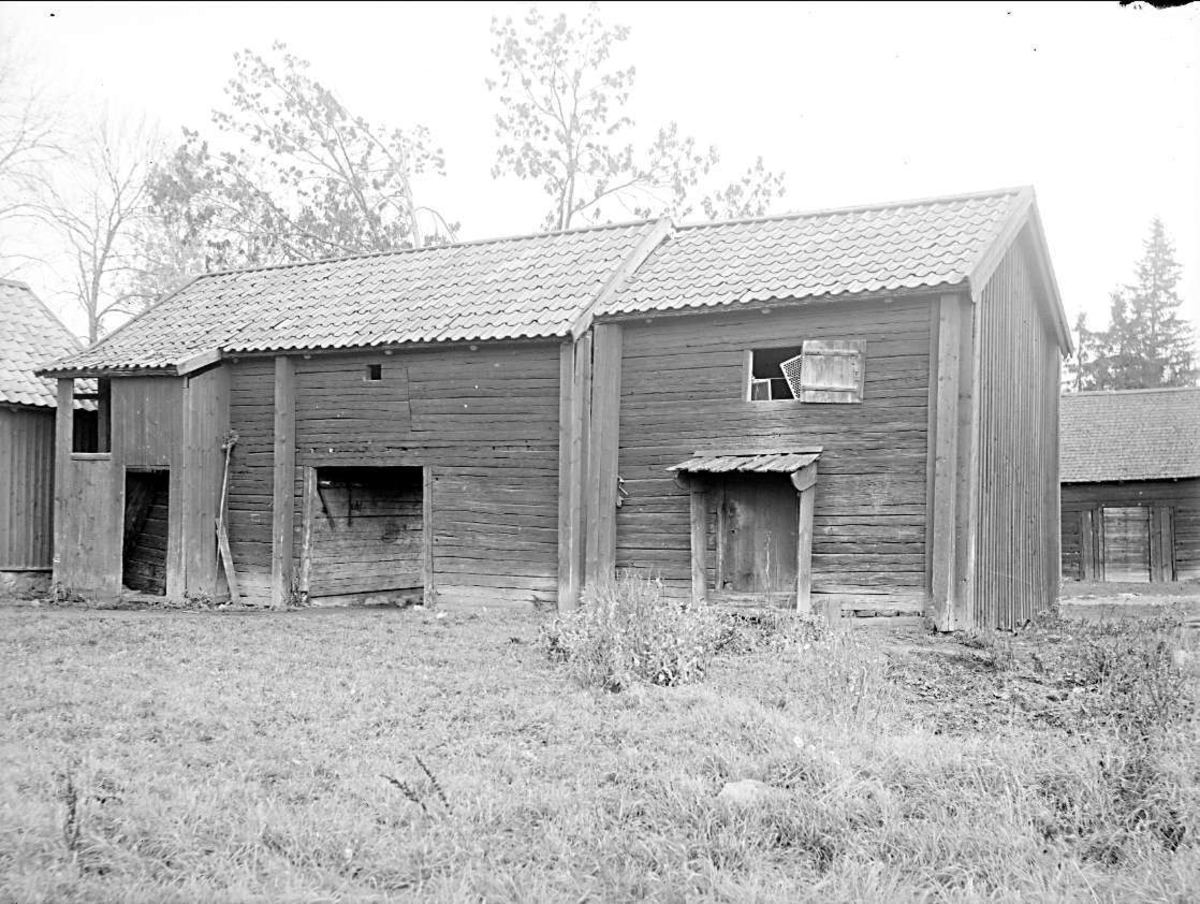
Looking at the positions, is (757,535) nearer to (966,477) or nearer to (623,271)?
(966,477)

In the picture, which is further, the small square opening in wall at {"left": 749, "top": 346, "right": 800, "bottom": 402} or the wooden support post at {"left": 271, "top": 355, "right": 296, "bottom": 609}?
the wooden support post at {"left": 271, "top": 355, "right": 296, "bottom": 609}

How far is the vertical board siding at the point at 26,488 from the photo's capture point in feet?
61.0

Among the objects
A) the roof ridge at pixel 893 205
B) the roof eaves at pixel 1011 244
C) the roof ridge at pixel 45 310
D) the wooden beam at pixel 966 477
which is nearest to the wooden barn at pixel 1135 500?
the roof eaves at pixel 1011 244

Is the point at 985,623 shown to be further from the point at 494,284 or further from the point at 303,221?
the point at 303,221

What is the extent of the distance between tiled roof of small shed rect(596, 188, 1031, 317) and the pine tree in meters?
37.3

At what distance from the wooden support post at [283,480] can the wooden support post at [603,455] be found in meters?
5.00

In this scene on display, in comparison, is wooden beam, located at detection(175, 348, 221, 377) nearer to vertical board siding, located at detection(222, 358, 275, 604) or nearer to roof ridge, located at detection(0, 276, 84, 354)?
vertical board siding, located at detection(222, 358, 275, 604)

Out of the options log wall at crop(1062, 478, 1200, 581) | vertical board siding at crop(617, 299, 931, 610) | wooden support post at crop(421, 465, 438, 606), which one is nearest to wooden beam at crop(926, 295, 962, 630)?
vertical board siding at crop(617, 299, 931, 610)

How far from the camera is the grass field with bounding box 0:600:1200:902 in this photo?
527 centimetres

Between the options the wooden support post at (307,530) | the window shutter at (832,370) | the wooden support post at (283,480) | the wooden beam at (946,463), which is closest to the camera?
the wooden beam at (946,463)

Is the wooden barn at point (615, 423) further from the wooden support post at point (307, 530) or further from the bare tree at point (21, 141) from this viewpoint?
the bare tree at point (21, 141)

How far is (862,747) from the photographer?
715cm

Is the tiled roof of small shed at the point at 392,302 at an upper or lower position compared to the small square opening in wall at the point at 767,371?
upper

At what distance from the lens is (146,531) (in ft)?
62.4
